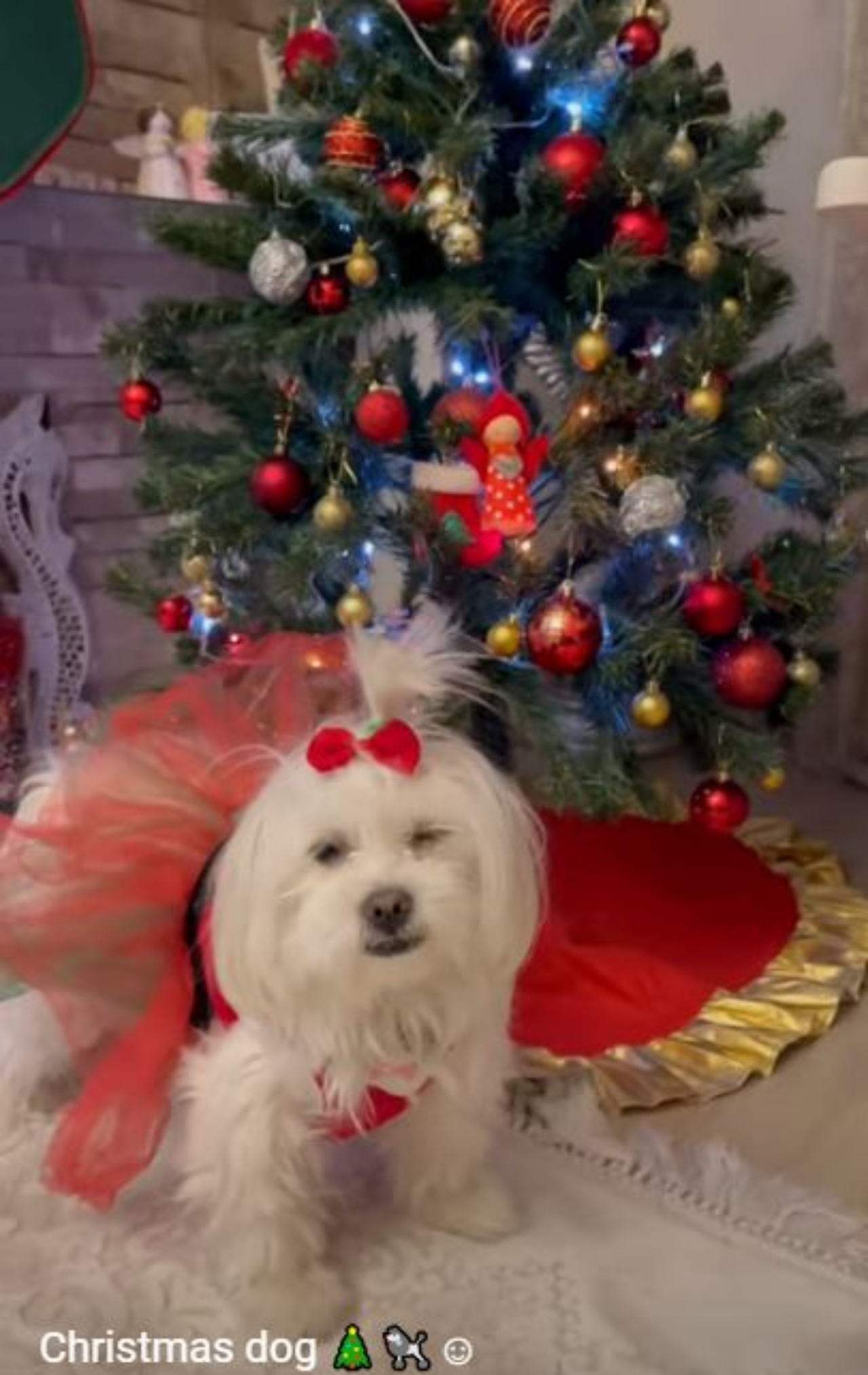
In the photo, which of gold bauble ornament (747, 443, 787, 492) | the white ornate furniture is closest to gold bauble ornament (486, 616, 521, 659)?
gold bauble ornament (747, 443, 787, 492)

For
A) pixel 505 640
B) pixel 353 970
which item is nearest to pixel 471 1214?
pixel 353 970

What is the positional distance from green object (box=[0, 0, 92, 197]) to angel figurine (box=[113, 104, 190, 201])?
168 millimetres

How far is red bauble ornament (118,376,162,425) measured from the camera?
4.66ft

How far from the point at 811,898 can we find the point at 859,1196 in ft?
1.80

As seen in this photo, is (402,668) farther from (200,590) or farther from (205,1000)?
(200,590)

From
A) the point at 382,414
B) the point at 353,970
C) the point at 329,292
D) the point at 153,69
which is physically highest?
the point at 153,69

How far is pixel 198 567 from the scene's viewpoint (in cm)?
143

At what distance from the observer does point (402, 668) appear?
893mm

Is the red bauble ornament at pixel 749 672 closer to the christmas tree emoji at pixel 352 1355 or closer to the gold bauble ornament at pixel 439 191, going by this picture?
the gold bauble ornament at pixel 439 191

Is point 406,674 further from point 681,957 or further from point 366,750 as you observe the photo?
point 681,957

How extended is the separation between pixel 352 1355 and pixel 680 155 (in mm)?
1223

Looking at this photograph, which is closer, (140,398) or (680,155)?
(680,155)

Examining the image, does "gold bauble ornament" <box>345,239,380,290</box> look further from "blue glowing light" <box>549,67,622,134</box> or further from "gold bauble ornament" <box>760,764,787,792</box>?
"gold bauble ornament" <box>760,764,787,792</box>

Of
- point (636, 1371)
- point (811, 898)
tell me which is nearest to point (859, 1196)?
point (636, 1371)
